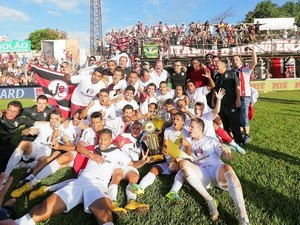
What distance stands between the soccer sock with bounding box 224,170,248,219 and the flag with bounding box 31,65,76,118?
5547 mm

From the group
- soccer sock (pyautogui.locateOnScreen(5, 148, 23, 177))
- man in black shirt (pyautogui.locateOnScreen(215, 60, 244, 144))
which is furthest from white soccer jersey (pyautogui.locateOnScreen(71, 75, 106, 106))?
man in black shirt (pyautogui.locateOnScreen(215, 60, 244, 144))

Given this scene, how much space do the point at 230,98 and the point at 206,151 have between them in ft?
8.93

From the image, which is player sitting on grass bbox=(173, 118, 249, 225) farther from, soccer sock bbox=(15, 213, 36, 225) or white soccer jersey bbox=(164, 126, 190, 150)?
soccer sock bbox=(15, 213, 36, 225)

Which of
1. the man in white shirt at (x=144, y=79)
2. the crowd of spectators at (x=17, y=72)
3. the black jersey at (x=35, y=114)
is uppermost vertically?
the crowd of spectators at (x=17, y=72)

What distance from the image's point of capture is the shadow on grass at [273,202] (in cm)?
369

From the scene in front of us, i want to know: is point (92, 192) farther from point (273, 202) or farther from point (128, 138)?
point (273, 202)

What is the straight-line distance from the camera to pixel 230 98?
7035 mm

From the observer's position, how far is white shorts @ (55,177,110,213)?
384cm

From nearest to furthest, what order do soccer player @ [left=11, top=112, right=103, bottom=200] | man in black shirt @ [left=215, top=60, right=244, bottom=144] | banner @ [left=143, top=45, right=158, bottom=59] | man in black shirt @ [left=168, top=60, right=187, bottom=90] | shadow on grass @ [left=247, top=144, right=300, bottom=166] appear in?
1. soccer player @ [left=11, top=112, right=103, bottom=200]
2. shadow on grass @ [left=247, top=144, right=300, bottom=166]
3. man in black shirt @ [left=215, top=60, right=244, bottom=144]
4. man in black shirt @ [left=168, top=60, right=187, bottom=90]
5. banner @ [left=143, top=45, right=158, bottom=59]

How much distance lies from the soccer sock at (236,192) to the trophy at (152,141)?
206 centimetres

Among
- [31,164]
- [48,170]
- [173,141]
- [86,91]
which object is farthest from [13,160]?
[173,141]

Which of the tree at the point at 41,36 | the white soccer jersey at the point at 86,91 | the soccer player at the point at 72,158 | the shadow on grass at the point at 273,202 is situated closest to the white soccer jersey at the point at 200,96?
the white soccer jersey at the point at 86,91

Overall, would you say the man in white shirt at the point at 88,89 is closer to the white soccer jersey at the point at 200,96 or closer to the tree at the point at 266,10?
the white soccer jersey at the point at 200,96

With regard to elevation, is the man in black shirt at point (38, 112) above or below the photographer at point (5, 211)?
above
